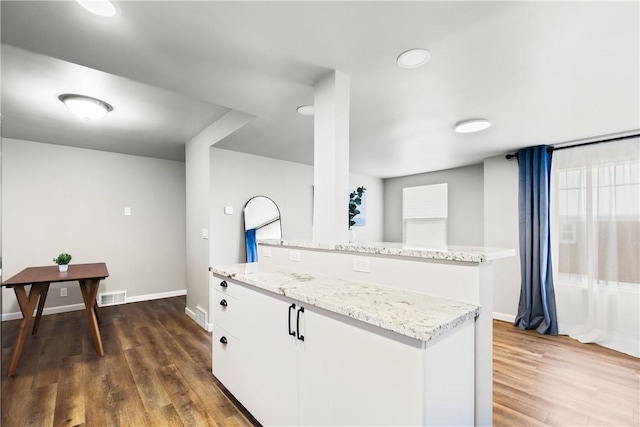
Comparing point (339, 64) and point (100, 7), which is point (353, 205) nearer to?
point (339, 64)

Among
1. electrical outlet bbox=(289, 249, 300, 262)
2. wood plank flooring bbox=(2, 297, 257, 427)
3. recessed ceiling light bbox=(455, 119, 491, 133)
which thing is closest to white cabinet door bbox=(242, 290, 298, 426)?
wood plank flooring bbox=(2, 297, 257, 427)

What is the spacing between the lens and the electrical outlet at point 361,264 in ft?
5.66

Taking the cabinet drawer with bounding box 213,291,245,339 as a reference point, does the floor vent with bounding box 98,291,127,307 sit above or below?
below

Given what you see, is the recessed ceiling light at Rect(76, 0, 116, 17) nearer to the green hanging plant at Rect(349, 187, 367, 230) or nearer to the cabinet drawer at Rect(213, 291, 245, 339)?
the cabinet drawer at Rect(213, 291, 245, 339)

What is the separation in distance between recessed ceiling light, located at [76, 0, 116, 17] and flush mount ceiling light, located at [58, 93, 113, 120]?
1467mm

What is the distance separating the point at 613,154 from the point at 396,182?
3.16m

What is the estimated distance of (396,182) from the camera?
580 cm

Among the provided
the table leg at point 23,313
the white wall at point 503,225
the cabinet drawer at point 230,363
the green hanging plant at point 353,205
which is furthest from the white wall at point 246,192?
the white wall at point 503,225

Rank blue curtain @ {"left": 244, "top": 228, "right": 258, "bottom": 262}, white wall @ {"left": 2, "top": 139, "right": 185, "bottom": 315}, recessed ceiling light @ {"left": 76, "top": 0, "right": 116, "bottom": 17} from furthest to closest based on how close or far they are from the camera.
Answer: white wall @ {"left": 2, "top": 139, "right": 185, "bottom": 315}
blue curtain @ {"left": 244, "top": 228, "right": 258, "bottom": 262}
recessed ceiling light @ {"left": 76, "top": 0, "right": 116, "bottom": 17}

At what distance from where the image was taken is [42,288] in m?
2.79

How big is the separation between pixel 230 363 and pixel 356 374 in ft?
3.92

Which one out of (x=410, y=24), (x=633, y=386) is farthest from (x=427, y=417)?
(x=633, y=386)

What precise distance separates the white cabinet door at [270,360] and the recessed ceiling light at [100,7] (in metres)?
1.57

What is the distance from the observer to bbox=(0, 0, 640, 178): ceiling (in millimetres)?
1355
